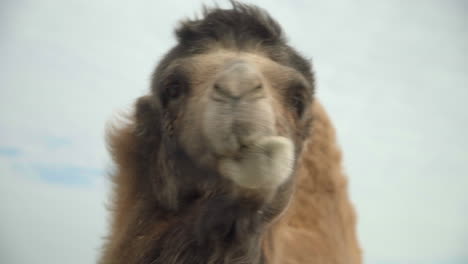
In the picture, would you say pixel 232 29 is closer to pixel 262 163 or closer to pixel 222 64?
pixel 222 64

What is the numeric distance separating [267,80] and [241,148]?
0.56 meters

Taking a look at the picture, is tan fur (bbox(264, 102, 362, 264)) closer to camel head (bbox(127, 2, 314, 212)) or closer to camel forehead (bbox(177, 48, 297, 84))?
camel head (bbox(127, 2, 314, 212))

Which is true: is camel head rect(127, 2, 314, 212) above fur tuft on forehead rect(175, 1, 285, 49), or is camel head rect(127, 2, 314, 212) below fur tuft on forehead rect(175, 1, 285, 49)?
below

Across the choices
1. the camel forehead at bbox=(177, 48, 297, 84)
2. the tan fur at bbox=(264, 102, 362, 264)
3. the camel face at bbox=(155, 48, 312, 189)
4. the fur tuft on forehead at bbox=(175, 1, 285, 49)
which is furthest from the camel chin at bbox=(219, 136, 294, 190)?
the tan fur at bbox=(264, 102, 362, 264)

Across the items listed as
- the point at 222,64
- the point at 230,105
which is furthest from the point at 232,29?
the point at 230,105

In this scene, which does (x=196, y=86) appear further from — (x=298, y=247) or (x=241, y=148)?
(x=298, y=247)

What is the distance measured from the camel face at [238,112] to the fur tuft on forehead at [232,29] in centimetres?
10

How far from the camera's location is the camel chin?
231 centimetres

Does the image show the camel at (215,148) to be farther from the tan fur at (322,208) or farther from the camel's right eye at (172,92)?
the tan fur at (322,208)

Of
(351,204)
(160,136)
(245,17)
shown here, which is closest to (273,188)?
(160,136)

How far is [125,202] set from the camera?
3342 mm

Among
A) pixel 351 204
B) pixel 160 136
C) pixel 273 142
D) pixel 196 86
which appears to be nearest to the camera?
pixel 273 142

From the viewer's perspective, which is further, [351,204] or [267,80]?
[351,204]

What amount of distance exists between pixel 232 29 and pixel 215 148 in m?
0.90
